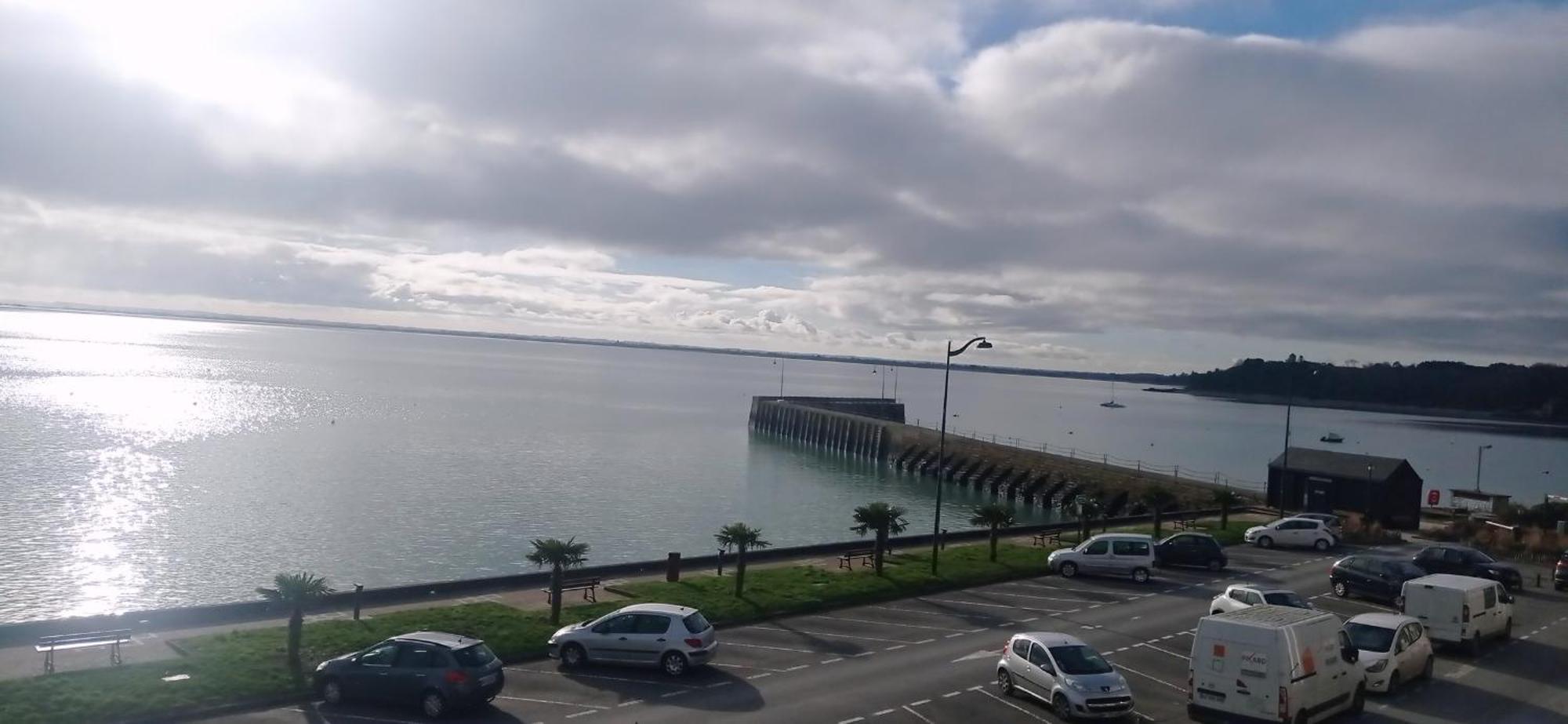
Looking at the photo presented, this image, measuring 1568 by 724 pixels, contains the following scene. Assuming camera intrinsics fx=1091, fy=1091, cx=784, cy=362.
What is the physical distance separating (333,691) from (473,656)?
2.83m

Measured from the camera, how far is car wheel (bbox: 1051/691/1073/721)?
20.5 meters

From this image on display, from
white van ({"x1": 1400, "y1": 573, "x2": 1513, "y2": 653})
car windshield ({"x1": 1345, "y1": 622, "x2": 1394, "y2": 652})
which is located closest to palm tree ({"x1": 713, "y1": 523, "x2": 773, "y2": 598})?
car windshield ({"x1": 1345, "y1": 622, "x2": 1394, "y2": 652})

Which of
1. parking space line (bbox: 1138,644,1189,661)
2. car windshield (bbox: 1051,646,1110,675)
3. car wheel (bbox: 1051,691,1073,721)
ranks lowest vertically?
Answer: parking space line (bbox: 1138,644,1189,661)

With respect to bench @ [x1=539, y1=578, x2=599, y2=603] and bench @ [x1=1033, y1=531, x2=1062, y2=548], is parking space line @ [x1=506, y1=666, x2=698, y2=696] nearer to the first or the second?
bench @ [x1=539, y1=578, x2=599, y2=603]

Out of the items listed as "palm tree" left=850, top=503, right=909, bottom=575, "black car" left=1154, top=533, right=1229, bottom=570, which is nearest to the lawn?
"palm tree" left=850, top=503, right=909, bottom=575

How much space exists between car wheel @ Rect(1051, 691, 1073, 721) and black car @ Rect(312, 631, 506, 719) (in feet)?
34.5

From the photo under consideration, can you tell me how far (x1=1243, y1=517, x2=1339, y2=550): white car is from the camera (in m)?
45.3

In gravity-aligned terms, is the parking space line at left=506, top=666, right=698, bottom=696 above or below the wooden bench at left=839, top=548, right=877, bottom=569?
below

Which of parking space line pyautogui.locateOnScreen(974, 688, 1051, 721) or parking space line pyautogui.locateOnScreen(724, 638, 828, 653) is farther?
parking space line pyautogui.locateOnScreen(724, 638, 828, 653)

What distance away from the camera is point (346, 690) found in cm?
2048

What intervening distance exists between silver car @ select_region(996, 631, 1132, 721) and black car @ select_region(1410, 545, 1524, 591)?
849 inches

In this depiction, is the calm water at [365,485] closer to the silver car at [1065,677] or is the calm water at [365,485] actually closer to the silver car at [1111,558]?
the silver car at [1111,558]

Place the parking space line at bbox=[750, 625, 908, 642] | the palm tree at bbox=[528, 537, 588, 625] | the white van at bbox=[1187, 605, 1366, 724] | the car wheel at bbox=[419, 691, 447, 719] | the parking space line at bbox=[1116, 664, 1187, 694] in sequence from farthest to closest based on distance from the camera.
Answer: the palm tree at bbox=[528, 537, 588, 625] → the parking space line at bbox=[750, 625, 908, 642] → the parking space line at bbox=[1116, 664, 1187, 694] → the car wheel at bbox=[419, 691, 447, 719] → the white van at bbox=[1187, 605, 1366, 724]

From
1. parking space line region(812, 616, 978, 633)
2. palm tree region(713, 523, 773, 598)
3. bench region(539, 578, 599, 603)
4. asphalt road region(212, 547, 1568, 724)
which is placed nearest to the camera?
asphalt road region(212, 547, 1568, 724)
